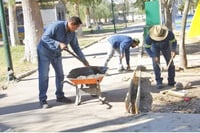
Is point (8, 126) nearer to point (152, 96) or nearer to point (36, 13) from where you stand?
point (152, 96)

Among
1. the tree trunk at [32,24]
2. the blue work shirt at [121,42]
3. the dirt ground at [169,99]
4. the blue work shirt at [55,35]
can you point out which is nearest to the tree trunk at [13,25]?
the tree trunk at [32,24]

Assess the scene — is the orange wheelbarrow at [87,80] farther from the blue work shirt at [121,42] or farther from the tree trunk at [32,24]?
the tree trunk at [32,24]

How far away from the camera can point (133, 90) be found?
958cm

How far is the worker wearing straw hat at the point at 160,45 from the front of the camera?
Result: 9.89 m

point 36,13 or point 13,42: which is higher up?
point 36,13

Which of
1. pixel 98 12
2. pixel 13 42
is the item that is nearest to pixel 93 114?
pixel 13 42

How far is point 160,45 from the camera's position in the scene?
10125 millimetres

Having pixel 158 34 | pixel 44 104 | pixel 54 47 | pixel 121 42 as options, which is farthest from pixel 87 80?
pixel 121 42

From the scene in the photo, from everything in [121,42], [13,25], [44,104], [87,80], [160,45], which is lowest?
[13,25]

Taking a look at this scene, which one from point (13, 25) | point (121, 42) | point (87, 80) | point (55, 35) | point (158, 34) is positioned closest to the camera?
point (87, 80)

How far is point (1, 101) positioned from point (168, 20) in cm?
1185

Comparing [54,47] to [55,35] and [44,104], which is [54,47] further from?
[44,104]

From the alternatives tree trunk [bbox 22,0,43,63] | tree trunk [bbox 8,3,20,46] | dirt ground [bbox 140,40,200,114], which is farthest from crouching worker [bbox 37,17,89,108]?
tree trunk [bbox 8,3,20,46]

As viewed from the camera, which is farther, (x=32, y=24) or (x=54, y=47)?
(x=32, y=24)
